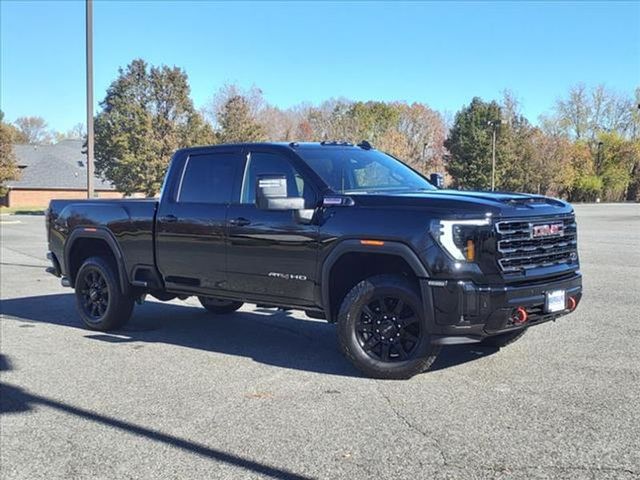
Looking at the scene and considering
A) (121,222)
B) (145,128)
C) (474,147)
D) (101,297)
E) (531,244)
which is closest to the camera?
(531,244)

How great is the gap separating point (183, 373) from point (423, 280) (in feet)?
8.02

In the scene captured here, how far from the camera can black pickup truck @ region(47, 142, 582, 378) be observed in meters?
5.17

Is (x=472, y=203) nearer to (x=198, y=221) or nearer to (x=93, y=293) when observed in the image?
(x=198, y=221)

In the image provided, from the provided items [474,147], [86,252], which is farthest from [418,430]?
Result: [474,147]

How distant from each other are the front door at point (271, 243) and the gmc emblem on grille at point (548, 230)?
6.14 ft

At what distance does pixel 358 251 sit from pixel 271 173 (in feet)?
4.76

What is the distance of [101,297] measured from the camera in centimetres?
823

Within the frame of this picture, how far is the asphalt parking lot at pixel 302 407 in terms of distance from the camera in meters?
4.01

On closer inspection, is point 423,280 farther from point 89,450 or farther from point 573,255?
point 89,450

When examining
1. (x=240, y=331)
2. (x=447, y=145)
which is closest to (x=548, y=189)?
(x=447, y=145)

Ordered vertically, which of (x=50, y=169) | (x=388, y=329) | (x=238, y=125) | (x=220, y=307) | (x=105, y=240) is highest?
(x=238, y=125)

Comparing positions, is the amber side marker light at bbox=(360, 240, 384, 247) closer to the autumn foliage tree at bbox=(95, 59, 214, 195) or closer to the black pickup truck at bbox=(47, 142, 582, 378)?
the black pickup truck at bbox=(47, 142, 582, 378)

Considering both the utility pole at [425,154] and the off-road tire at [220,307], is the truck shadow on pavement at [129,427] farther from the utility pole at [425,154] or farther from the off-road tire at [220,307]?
the utility pole at [425,154]

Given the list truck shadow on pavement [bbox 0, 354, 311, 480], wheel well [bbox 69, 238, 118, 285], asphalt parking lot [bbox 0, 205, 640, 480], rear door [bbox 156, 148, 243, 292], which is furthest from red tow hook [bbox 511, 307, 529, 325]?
wheel well [bbox 69, 238, 118, 285]
